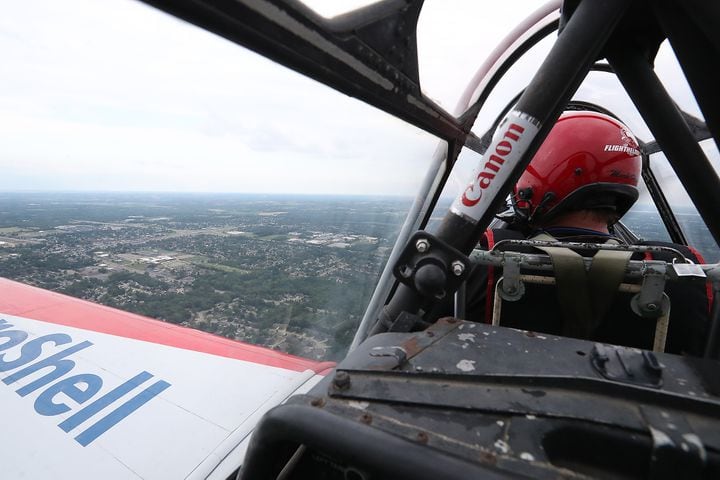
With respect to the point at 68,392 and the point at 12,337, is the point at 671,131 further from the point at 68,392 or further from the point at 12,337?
the point at 12,337

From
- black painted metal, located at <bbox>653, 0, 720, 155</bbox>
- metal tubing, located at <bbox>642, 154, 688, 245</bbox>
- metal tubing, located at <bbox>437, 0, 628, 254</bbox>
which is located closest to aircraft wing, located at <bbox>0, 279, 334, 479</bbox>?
metal tubing, located at <bbox>437, 0, 628, 254</bbox>

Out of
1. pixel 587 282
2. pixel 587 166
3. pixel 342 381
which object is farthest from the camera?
pixel 587 166

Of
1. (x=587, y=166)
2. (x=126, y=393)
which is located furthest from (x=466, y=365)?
(x=126, y=393)

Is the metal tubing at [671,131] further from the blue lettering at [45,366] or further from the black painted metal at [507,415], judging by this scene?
the blue lettering at [45,366]

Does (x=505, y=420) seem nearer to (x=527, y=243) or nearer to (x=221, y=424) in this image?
(x=527, y=243)

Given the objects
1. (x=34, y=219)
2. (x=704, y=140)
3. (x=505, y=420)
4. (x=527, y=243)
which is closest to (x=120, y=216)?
(x=34, y=219)
